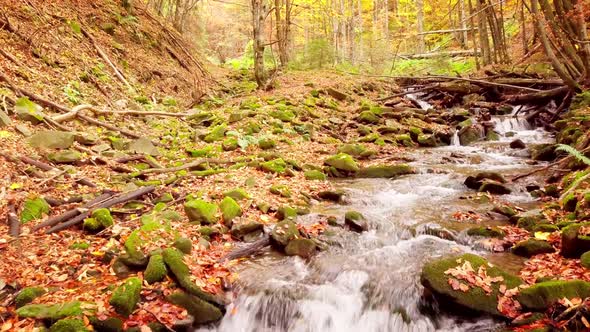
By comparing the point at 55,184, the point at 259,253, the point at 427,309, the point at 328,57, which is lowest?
the point at 427,309

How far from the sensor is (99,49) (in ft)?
43.2

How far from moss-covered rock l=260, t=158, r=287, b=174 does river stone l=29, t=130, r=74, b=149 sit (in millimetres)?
3953

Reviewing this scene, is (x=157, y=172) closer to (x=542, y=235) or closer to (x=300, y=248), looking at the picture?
(x=300, y=248)

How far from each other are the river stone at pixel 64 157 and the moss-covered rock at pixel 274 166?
3732 mm

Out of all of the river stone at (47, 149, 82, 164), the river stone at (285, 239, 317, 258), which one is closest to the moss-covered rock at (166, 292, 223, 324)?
the river stone at (285, 239, 317, 258)

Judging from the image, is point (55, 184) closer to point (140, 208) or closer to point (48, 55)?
point (140, 208)

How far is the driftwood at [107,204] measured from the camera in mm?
5601

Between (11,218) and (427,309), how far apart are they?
5.49m

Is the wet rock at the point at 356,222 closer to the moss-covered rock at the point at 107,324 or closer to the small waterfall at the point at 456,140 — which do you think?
the moss-covered rock at the point at 107,324

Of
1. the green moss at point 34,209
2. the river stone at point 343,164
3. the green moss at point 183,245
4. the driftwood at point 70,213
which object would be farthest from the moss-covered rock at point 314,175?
the green moss at point 34,209

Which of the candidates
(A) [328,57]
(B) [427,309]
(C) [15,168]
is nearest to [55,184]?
(C) [15,168]

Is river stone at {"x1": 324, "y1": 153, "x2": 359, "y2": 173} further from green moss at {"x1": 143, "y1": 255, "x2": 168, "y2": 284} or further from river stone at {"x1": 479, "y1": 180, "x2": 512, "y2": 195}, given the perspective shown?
green moss at {"x1": 143, "y1": 255, "x2": 168, "y2": 284}

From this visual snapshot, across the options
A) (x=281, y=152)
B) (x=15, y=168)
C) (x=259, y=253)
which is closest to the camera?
(x=259, y=253)

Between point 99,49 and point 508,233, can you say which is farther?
point 99,49
